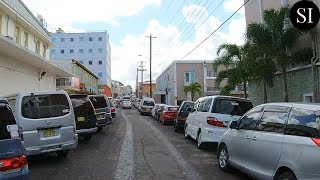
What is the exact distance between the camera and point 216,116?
12.2 meters

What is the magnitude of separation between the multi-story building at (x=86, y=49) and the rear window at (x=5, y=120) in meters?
94.6

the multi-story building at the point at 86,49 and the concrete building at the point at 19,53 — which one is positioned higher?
the multi-story building at the point at 86,49

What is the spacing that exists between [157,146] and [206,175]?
5.16m

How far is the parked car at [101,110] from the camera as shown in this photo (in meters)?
18.6

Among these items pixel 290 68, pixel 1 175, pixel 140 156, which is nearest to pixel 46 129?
pixel 140 156

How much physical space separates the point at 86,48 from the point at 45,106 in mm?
91885

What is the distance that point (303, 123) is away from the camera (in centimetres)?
623

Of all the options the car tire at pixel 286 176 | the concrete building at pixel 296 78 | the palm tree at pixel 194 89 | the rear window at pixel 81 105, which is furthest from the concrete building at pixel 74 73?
the car tire at pixel 286 176

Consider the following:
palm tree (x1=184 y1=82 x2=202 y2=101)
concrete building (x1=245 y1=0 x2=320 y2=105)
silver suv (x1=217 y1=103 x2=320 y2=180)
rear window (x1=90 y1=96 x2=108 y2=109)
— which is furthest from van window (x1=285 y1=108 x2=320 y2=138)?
palm tree (x1=184 y1=82 x2=202 y2=101)

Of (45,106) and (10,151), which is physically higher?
(45,106)

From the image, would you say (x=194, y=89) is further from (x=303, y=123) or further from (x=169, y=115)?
(x=303, y=123)

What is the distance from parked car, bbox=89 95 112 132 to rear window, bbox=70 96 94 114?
156 inches

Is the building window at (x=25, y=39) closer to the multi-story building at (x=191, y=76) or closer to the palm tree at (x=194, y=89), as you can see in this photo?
the palm tree at (x=194, y=89)

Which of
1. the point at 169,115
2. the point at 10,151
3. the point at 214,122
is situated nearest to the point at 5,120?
the point at 10,151
